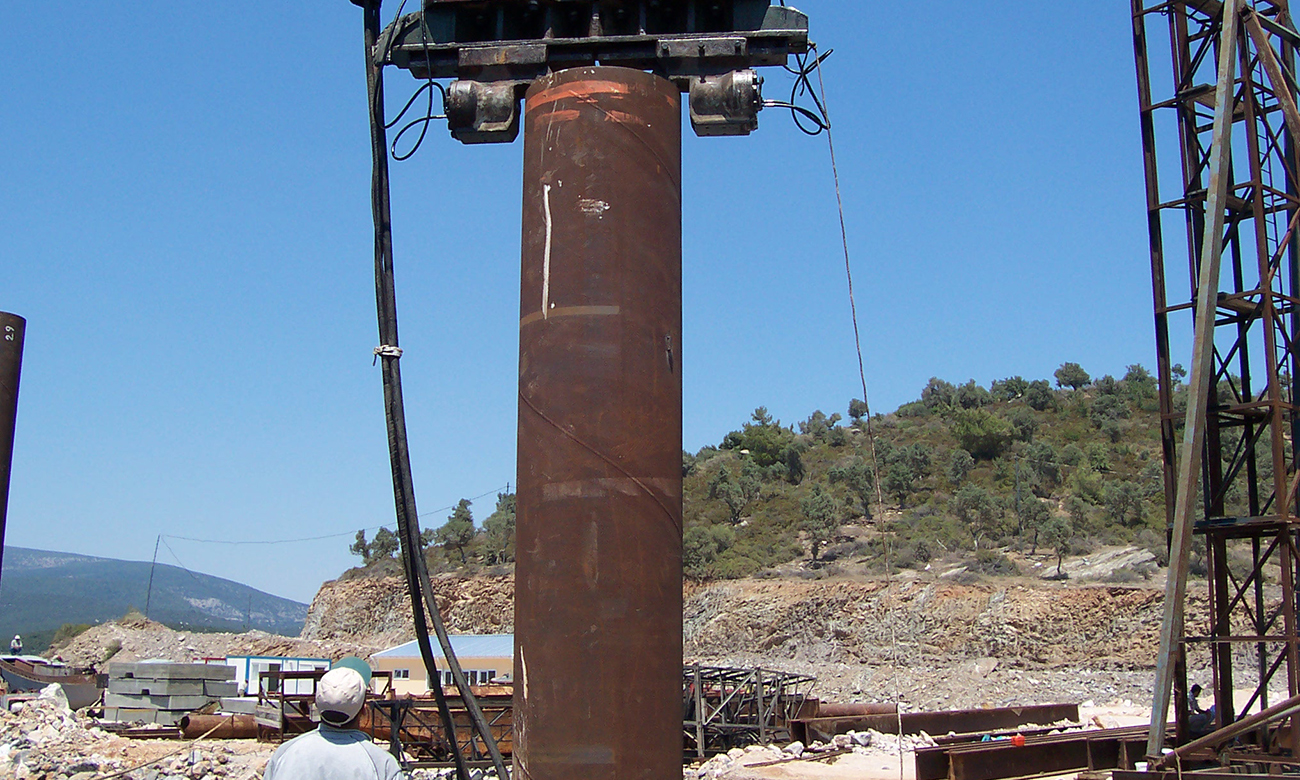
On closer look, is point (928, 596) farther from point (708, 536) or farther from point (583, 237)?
point (583, 237)

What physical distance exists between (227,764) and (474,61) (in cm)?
2035

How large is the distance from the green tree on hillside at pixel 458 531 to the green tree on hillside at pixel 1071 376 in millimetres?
40610

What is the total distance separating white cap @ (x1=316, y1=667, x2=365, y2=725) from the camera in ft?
9.11

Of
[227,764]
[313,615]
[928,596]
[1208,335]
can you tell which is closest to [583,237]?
[1208,335]

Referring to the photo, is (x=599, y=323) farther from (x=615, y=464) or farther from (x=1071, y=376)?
(x=1071, y=376)

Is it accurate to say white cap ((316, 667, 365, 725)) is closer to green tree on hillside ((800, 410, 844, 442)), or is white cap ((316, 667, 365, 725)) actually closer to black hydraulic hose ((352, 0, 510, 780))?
black hydraulic hose ((352, 0, 510, 780))

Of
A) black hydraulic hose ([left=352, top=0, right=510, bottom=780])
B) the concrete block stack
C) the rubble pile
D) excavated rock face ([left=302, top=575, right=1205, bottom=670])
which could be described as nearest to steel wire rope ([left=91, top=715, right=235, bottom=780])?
the rubble pile

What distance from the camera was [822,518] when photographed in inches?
2028

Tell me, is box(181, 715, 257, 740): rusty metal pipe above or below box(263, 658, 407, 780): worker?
below

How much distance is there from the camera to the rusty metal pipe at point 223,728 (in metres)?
27.2

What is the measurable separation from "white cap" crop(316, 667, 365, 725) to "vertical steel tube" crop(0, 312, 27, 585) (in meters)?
7.77

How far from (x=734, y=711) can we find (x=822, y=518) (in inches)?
1123

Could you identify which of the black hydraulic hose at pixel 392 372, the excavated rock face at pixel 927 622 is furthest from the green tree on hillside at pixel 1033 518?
the black hydraulic hose at pixel 392 372

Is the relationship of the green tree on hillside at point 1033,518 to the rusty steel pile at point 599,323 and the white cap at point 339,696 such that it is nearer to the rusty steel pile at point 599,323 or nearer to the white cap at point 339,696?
the rusty steel pile at point 599,323
